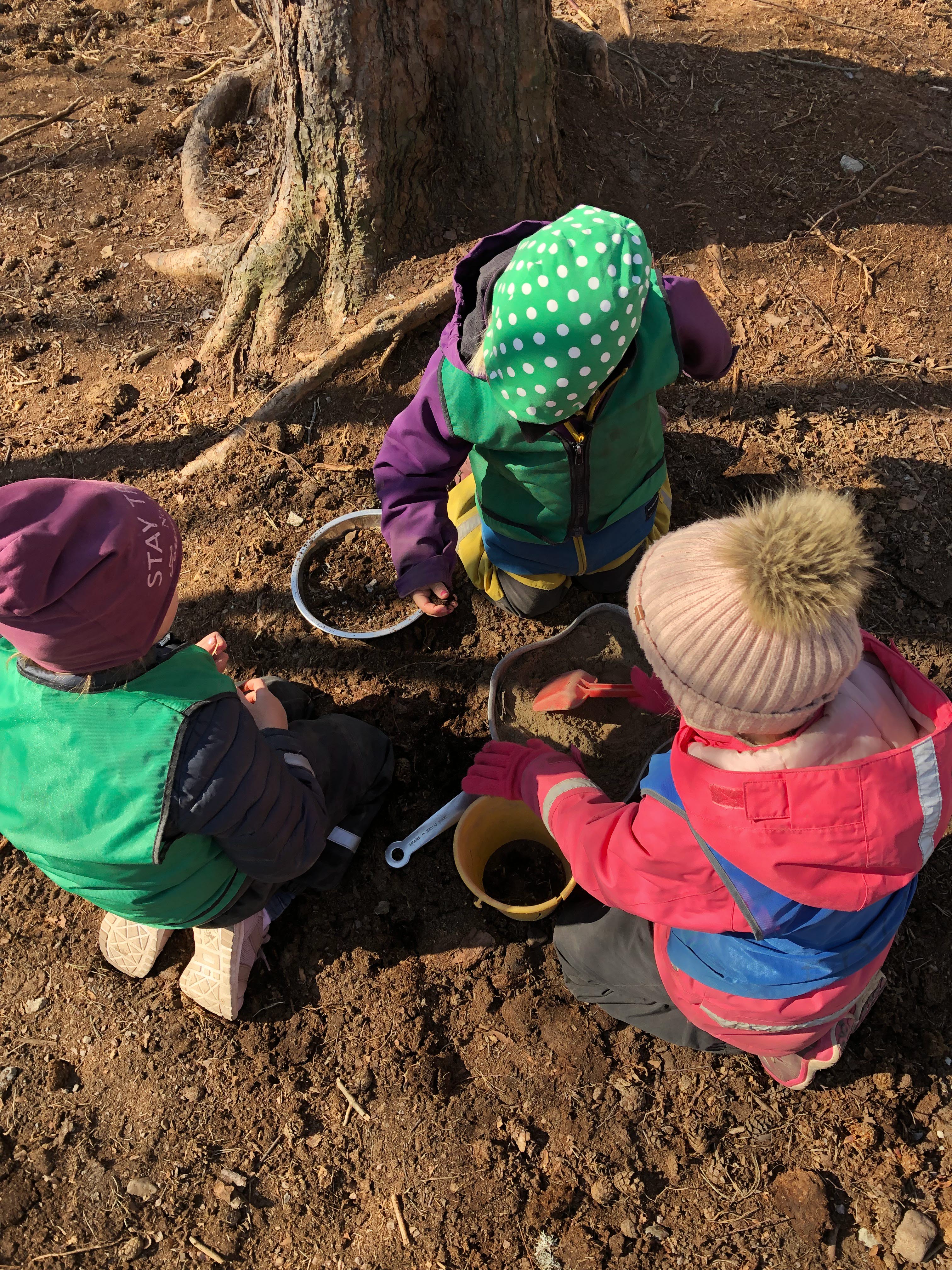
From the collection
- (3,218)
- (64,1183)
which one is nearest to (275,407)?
(3,218)

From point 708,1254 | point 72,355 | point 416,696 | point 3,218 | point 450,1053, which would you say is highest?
point 3,218

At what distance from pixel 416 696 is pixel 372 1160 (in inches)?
57.6

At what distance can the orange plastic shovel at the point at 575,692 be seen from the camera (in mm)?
2719

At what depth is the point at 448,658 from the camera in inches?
122

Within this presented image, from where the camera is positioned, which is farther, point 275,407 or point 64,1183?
point 275,407

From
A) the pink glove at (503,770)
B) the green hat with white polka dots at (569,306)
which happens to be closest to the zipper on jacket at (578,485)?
the green hat with white polka dots at (569,306)

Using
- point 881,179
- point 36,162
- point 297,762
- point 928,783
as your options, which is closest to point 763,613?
point 928,783

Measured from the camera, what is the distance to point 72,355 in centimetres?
384

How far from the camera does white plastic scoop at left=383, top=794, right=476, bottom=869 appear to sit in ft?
8.64

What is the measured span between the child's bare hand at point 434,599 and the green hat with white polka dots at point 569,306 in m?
0.96

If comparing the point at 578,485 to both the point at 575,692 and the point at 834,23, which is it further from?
the point at 834,23

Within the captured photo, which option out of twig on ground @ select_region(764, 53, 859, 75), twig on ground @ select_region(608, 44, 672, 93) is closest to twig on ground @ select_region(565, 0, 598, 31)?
twig on ground @ select_region(608, 44, 672, 93)

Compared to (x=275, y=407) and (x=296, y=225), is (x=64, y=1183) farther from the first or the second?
(x=296, y=225)

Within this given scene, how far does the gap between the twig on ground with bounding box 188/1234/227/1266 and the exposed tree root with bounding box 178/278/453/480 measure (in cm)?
270
